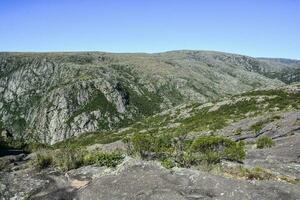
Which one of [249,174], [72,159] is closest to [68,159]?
[72,159]

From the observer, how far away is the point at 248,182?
25797 millimetres

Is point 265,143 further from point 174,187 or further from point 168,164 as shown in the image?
point 174,187

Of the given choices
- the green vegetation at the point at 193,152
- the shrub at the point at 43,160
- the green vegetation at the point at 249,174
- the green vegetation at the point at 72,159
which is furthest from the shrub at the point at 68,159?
the green vegetation at the point at 249,174

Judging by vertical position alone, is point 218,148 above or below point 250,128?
above

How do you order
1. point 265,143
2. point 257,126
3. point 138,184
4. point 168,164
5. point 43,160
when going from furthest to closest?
point 257,126, point 265,143, point 43,160, point 168,164, point 138,184

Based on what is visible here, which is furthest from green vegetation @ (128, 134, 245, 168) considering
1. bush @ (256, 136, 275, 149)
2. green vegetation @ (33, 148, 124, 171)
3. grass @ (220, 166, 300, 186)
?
bush @ (256, 136, 275, 149)

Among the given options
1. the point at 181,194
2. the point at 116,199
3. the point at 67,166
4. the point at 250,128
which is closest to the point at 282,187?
the point at 181,194

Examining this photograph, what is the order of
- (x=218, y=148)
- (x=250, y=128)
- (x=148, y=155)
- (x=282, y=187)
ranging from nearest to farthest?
(x=282, y=187)
(x=148, y=155)
(x=218, y=148)
(x=250, y=128)

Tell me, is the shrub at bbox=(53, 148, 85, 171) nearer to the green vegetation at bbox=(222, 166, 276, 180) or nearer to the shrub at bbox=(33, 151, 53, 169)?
the shrub at bbox=(33, 151, 53, 169)

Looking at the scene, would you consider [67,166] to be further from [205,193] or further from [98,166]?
[205,193]

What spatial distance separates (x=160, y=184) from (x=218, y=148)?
53.6ft

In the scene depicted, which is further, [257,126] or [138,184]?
[257,126]

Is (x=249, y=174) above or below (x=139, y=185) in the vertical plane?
above

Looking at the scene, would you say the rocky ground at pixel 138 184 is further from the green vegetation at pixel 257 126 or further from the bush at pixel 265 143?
the green vegetation at pixel 257 126
